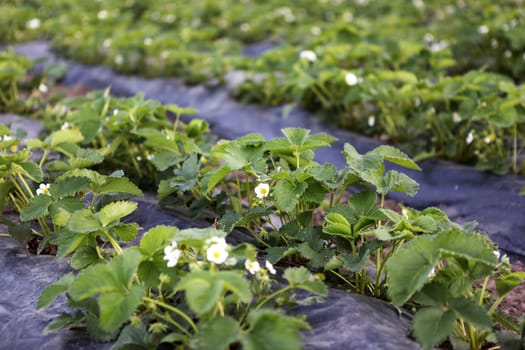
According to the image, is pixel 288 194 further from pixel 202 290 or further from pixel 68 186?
pixel 68 186

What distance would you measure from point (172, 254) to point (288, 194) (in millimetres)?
589

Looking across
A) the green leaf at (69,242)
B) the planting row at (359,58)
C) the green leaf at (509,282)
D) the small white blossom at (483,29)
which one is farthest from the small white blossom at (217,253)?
the small white blossom at (483,29)

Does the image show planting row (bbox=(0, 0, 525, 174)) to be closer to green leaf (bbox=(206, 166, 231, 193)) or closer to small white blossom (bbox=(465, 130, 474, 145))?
small white blossom (bbox=(465, 130, 474, 145))

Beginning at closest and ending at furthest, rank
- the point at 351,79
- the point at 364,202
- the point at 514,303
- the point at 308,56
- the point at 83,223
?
the point at 83,223 → the point at 364,202 → the point at 514,303 → the point at 351,79 → the point at 308,56

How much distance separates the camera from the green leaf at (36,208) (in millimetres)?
2189

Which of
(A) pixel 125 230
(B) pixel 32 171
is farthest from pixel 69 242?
(B) pixel 32 171

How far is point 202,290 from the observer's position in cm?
150

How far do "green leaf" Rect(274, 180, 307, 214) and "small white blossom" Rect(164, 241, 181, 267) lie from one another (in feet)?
1.65

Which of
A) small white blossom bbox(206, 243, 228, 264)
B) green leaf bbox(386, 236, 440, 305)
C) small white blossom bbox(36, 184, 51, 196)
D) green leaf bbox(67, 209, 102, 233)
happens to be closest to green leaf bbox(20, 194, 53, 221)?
small white blossom bbox(36, 184, 51, 196)

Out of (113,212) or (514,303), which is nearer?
(113,212)

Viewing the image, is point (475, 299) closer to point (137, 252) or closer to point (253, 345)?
point (253, 345)

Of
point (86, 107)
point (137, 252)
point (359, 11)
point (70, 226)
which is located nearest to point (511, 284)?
point (137, 252)

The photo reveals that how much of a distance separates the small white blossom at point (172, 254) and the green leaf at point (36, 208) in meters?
0.75

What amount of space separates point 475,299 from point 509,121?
164cm
